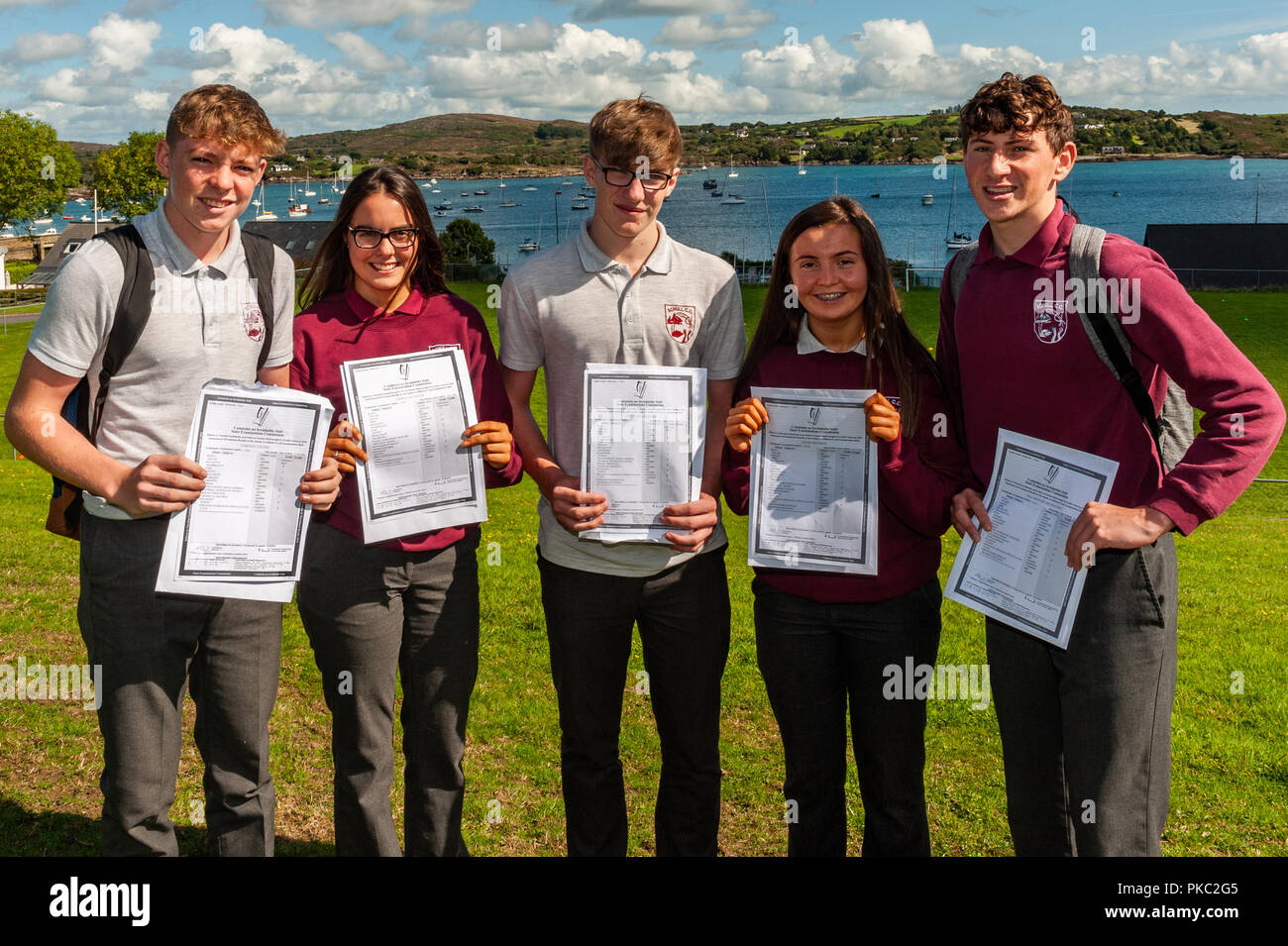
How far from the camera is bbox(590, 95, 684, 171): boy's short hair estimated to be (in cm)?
387

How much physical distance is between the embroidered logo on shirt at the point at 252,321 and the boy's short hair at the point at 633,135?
1.45m

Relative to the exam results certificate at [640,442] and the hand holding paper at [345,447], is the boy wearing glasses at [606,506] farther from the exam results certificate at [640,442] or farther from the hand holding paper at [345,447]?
the hand holding paper at [345,447]

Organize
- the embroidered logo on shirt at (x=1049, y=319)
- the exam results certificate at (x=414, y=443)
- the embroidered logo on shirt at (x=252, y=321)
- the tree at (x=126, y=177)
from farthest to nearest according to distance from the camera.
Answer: the tree at (x=126, y=177) → the exam results certificate at (x=414, y=443) → the embroidered logo on shirt at (x=252, y=321) → the embroidered logo on shirt at (x=1049, y=319)

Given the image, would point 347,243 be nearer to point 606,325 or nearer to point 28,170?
point 606,325

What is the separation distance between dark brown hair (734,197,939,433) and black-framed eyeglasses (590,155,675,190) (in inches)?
21.4

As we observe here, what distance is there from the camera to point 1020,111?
11.4ft

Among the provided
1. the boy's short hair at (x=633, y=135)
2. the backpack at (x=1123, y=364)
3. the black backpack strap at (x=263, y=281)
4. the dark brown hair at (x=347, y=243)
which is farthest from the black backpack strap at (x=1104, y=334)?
the black backpack strap at (x=263, y=281)

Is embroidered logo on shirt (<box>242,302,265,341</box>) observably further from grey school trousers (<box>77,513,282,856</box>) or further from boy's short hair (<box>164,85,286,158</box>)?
grey school trousers (<box>77,513,282,856</box>)

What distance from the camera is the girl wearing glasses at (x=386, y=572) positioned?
12.9 ft

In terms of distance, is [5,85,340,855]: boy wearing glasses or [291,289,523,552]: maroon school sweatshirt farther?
[291,289,523,552]: maroon school sweatshirt

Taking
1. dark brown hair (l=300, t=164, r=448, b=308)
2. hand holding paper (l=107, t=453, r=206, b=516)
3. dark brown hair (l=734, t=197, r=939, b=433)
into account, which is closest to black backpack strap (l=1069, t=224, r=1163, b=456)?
dark brown hair (l=734, t=197, r=939, b=433)

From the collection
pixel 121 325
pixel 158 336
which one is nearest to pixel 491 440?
pixel 158 336

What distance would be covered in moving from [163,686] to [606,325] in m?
2.19

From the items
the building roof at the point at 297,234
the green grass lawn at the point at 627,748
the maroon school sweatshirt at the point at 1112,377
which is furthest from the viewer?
the building roof at the point at 297,234
